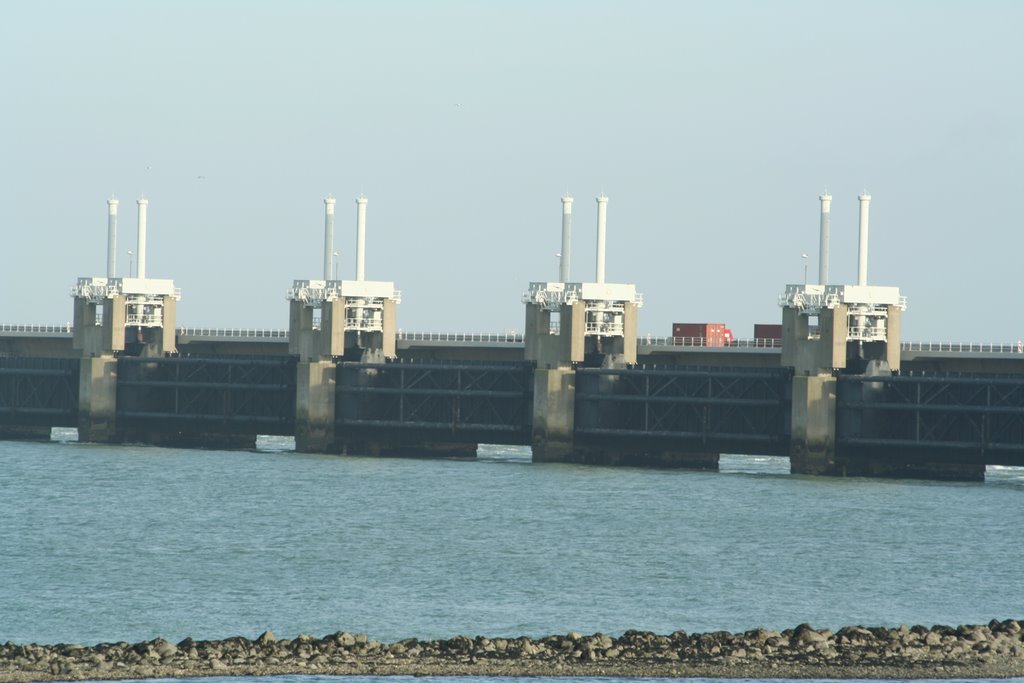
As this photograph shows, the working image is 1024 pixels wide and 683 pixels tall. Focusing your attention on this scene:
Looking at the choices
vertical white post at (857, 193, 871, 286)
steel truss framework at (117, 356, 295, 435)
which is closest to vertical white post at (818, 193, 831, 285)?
vertical white post at (857, 193, 871, 286)

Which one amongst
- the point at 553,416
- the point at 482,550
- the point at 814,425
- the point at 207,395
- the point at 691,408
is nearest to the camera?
the point at 482,550

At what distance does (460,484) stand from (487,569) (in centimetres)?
3292

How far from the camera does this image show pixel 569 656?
155ft

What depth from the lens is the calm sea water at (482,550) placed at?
5534cm

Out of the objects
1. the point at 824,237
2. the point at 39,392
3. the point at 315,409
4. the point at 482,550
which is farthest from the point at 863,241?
the point at 39,392

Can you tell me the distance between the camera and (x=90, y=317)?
128250 millimetres

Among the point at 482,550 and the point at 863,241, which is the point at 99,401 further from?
the point at 482,550

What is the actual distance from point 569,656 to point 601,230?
240 ft

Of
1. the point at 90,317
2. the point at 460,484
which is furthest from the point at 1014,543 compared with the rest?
the point at 90,317

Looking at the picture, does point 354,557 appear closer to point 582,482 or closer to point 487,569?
point 487,569

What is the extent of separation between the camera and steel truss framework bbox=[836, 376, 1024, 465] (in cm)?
10019

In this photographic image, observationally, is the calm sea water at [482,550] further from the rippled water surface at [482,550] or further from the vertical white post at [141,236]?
the vertical white post at [141,236]

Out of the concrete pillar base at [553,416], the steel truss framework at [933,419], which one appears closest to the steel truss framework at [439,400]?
the concrete pillar base at [553,416]

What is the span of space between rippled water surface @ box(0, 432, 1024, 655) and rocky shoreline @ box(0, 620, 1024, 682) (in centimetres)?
392
